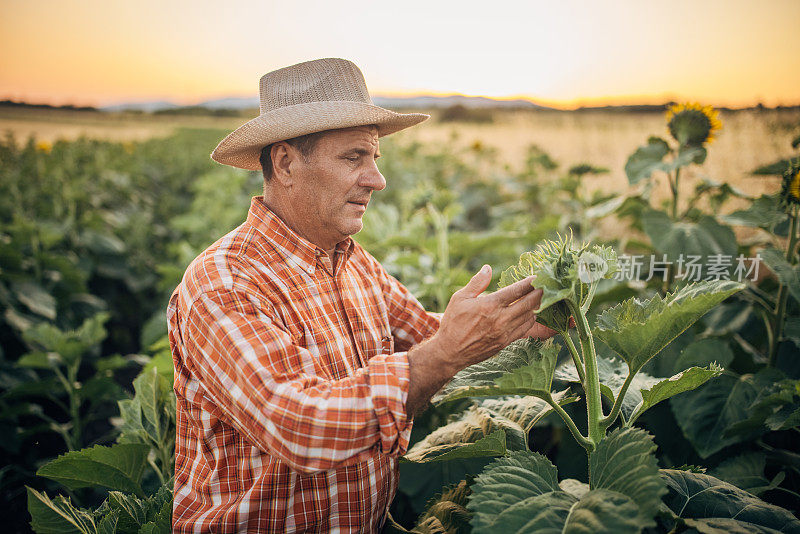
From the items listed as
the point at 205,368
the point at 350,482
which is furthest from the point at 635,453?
the point at 205,368

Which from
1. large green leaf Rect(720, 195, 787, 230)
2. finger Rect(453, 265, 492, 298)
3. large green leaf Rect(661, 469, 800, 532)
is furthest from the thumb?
large green leaf Rect(720, 195, 787, 230)

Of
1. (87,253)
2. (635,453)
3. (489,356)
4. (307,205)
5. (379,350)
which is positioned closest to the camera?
(635,453)

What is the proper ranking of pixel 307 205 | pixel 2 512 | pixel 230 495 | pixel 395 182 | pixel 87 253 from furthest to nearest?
pixel 395 182 → pixel 87 253 → pixel 2 512 → pixel 307 205 → pixel 230 495

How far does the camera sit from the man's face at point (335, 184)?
1.73 meters

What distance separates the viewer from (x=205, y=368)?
143 cm

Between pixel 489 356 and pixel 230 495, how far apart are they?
79 centimetres

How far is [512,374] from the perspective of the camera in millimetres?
1233

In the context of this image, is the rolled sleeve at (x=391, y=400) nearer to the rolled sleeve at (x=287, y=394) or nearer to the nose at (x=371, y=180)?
the rolled sleeve at (x=287, y=394)

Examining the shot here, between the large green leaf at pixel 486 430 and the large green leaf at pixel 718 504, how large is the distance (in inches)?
13.5

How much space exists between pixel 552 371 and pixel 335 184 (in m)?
0.85

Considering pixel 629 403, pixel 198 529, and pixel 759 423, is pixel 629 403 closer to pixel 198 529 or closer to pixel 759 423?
pixel 759 423

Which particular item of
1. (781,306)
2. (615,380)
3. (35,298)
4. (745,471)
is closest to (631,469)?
(615,380)

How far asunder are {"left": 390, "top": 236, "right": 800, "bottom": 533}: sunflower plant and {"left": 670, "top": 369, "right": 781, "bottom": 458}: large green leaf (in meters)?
0.95

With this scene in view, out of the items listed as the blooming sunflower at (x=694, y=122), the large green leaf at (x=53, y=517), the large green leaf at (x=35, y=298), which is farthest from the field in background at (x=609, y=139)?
the large green leaf at (x=35, y=298)
